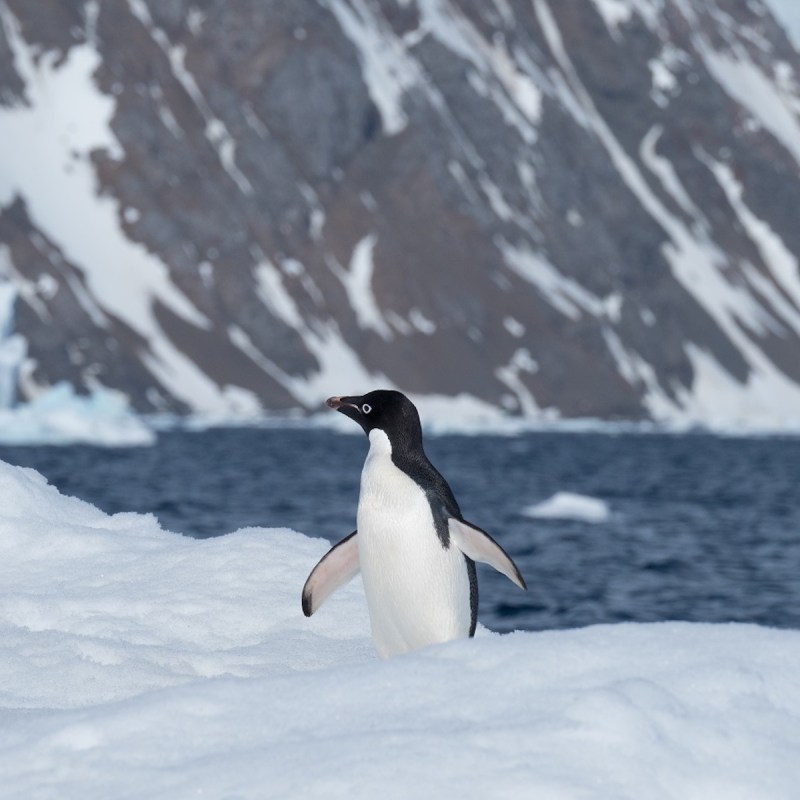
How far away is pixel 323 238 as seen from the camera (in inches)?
6260

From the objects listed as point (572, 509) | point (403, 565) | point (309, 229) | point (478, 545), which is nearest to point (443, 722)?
point (403, 565)

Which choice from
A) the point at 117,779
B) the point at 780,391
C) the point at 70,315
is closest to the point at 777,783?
the point at 117,779

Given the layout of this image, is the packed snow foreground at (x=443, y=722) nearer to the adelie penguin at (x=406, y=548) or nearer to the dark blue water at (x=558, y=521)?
the adelie penguin at (x=406, y=548)

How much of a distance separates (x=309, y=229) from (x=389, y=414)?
151611 millimetres

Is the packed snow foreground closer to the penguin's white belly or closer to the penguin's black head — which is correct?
the penguin's white belly

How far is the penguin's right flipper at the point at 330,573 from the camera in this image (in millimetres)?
8693

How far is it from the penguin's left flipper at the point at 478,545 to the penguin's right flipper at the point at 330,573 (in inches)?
25.4

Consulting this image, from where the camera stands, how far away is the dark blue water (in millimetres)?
26233

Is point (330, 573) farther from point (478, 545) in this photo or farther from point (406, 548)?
point (478, 545)

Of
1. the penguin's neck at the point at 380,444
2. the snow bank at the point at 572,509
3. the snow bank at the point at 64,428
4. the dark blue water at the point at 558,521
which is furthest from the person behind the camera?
the snow bank at the point at 64,428

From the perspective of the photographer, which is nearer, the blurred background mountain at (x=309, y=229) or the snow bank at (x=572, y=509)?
the snow bank at (x=572, y=509)

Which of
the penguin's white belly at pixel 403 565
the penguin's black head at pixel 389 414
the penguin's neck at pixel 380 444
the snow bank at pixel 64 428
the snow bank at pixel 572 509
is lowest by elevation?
the snow bank at pixel 572 509

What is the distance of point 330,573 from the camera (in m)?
8.93

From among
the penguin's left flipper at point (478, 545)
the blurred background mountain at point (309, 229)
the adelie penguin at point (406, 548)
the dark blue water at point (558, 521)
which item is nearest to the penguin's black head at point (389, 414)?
the adelie penguin at point (406, 548)
